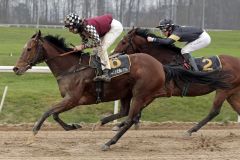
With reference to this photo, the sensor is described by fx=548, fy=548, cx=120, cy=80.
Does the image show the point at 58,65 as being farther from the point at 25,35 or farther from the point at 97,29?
the point at 25,35

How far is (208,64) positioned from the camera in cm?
891

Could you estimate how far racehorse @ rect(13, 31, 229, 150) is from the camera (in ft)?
24.2

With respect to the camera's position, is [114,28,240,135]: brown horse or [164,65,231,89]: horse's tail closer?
[164,65,231,89]: horse's tail

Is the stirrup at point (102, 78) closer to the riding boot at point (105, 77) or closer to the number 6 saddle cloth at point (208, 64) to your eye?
the riding boot at point (105, 77)

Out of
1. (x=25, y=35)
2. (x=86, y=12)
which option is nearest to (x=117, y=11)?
(x=86, y=12)

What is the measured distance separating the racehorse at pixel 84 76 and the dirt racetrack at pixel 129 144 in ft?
1.11

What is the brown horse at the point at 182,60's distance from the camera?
893 centimetres

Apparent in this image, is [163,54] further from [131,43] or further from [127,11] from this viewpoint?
[127,11]

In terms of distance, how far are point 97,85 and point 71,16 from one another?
101cm

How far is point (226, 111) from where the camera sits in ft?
36.2

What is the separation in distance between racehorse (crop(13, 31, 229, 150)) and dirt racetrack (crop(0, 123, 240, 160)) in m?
0.34

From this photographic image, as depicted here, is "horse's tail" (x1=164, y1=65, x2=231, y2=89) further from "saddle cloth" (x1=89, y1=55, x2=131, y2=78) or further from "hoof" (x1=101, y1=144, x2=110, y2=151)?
"hoof" (x1=101, y1=144, x2=110, y2=151)

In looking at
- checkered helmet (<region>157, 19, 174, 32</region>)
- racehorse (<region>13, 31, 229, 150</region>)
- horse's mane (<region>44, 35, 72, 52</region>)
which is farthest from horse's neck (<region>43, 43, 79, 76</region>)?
checkered helmet (<region>157, 19, 174, 32</region>)

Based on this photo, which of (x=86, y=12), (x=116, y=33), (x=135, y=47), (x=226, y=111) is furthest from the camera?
(x=86, y=12)
